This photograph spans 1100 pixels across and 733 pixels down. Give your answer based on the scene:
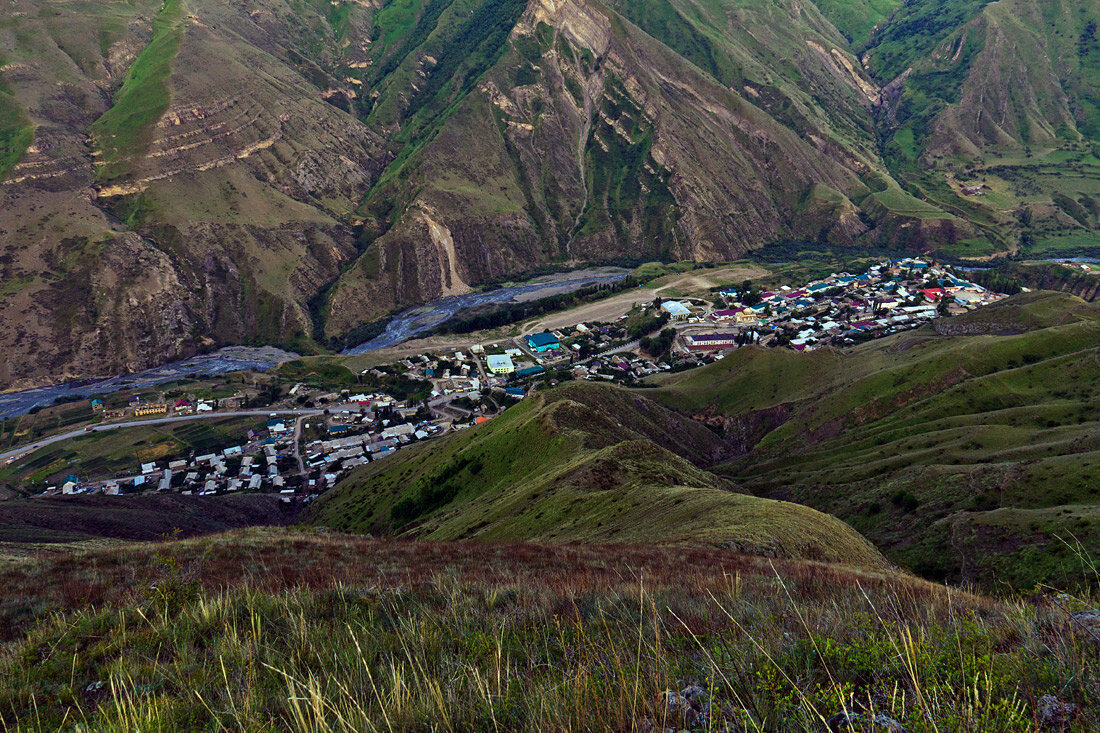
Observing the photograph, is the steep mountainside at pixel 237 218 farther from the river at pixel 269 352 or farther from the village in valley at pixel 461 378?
the village in valley at pixel 461 378

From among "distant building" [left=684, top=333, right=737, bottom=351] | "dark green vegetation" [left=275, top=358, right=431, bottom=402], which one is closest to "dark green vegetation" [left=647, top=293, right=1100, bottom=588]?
"distant building" [left=684, top=333, right=737, bottom=351]

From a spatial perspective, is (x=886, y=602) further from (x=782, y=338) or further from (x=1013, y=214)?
(x=1013, y=214)

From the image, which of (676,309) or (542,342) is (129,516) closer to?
(542,342)

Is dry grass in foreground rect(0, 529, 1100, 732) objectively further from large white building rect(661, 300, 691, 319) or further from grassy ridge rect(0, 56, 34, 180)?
grassy ridge rect(0, 56, 34, 180)

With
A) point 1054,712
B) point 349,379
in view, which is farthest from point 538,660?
point 349,379

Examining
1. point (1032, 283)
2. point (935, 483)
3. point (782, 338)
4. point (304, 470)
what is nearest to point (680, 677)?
point (935, 483)

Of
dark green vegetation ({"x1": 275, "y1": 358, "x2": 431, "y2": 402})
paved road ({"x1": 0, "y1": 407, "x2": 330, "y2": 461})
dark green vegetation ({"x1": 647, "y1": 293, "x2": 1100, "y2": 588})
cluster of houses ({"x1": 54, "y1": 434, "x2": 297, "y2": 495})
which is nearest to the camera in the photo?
dark green vegetation ({"x1": 647, "y1": 293, "x2": 1100, "y2": 588})
